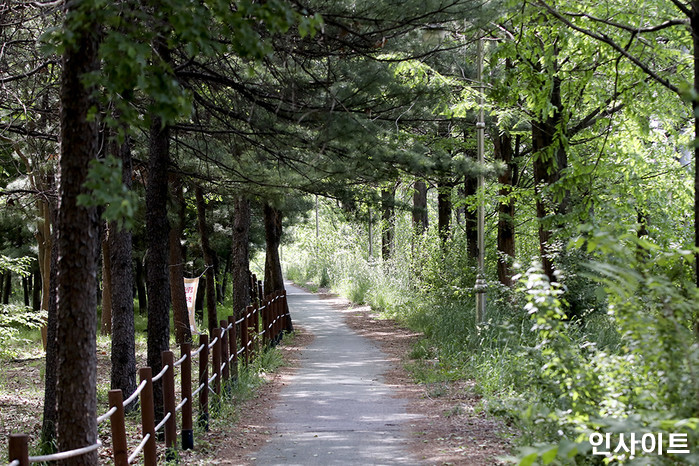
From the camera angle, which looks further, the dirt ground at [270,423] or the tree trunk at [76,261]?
the dirt ground at [270,423]

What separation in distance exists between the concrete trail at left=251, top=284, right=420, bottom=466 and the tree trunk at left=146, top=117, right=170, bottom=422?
1824mm

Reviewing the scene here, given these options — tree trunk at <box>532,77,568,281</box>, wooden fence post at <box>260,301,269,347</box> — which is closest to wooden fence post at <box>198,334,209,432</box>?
tree trunk at <box>532,77,568,281</box>

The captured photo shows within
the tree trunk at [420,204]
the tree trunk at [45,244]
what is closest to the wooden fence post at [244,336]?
the tree trunk at [45,244]

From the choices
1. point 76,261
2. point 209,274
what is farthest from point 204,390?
point 209,274

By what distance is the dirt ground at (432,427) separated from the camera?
7.43 meters

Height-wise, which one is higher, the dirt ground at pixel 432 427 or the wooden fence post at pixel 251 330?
the wooden fence post at pixel 251 330

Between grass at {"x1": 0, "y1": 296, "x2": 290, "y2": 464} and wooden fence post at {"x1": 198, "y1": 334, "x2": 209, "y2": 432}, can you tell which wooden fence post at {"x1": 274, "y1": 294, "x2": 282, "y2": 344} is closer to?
grass at {"x1": 0, "y1": 296, "x2": 290, "y2": 464}

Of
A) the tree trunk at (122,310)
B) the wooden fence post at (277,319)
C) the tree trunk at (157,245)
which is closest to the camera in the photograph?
the tree trunk at (157,245)

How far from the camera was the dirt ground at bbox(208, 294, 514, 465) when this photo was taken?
7.43 m

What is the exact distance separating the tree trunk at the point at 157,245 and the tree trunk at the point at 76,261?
4157 mm

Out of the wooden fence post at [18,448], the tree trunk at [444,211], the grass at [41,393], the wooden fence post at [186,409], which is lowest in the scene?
the grass at [41,393]

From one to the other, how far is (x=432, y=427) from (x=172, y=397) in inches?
125

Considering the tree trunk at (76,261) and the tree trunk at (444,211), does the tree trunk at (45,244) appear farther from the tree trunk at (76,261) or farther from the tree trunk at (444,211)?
the tree trunk at (76,261)

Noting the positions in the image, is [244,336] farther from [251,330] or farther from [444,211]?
[444,211]
